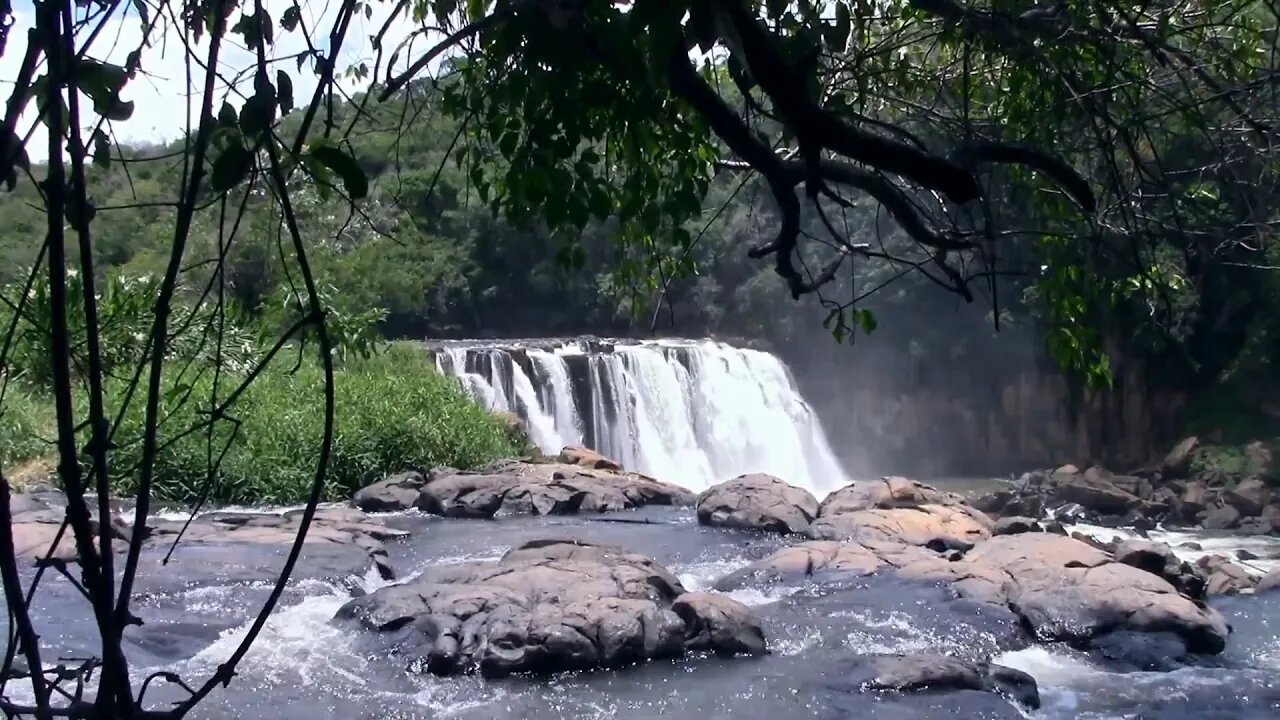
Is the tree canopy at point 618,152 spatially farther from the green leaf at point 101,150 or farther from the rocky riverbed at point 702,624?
the rocky riverbed at point 702,624

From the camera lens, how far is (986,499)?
16.8 metres

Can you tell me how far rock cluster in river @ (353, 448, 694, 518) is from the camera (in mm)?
13188

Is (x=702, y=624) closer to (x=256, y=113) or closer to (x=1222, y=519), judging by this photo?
(x=256, y=113)

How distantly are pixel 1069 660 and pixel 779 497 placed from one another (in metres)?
4.83

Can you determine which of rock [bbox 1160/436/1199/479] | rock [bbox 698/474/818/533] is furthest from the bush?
rock [bbox 1160/436/1199/479]

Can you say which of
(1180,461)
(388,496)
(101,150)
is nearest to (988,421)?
(1180,461)

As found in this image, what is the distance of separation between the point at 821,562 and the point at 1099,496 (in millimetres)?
7364

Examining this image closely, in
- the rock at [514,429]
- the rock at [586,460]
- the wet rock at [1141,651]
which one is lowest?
the wet rock at [1141,651]

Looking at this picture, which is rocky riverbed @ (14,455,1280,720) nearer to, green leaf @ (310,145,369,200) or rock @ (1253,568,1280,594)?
rock @ (1253,568,1280,594)

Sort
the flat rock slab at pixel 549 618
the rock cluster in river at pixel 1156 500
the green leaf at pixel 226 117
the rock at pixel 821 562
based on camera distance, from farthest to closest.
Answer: the rock cluster in river at pixel 1156 500 < the rock at pixel 821 562 < the flat rock slab at pixel 549 618 < the green leaf at pixel 226 117

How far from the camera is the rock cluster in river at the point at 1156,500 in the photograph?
51.3 ft

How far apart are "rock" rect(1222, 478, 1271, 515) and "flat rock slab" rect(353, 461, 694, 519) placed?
6.87 meters

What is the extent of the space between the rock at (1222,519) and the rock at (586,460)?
7.12 meters

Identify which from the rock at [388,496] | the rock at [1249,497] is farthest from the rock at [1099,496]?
the rock at [388,496]
